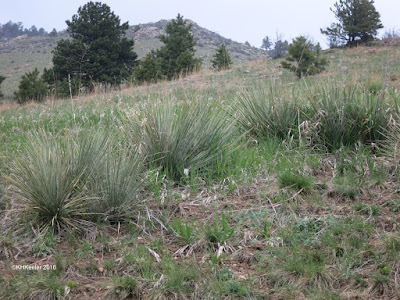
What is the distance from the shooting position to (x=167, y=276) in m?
2.55

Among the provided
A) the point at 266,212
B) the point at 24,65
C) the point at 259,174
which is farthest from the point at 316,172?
the point at 24,65

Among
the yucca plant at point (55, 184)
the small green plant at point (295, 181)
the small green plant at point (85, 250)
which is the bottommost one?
the small green plant at point (85, 250)

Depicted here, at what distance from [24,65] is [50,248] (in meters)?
63.4

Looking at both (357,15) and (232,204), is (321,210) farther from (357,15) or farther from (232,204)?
(357,15)

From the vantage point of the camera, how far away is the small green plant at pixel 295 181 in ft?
12.2

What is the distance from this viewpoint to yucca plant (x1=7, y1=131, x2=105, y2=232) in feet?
10.2

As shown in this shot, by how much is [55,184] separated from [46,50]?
7182 centimetres

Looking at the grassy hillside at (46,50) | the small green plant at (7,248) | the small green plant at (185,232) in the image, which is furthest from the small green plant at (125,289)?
the grassy hillside at (46,50)

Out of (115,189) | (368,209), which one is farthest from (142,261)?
(368,209)

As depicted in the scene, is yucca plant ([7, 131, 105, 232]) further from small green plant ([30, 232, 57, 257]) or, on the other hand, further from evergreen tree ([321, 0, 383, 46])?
evergreen tree ([321, 0, 383, 46])

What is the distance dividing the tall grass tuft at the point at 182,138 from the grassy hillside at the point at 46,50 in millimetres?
44188

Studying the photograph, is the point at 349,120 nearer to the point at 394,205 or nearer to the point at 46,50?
the point at 394,205

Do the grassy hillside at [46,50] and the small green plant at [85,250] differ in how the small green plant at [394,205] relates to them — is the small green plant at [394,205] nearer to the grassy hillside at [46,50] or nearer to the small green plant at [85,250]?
the small green plant at [85,250]

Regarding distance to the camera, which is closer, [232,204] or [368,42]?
[232,204]
